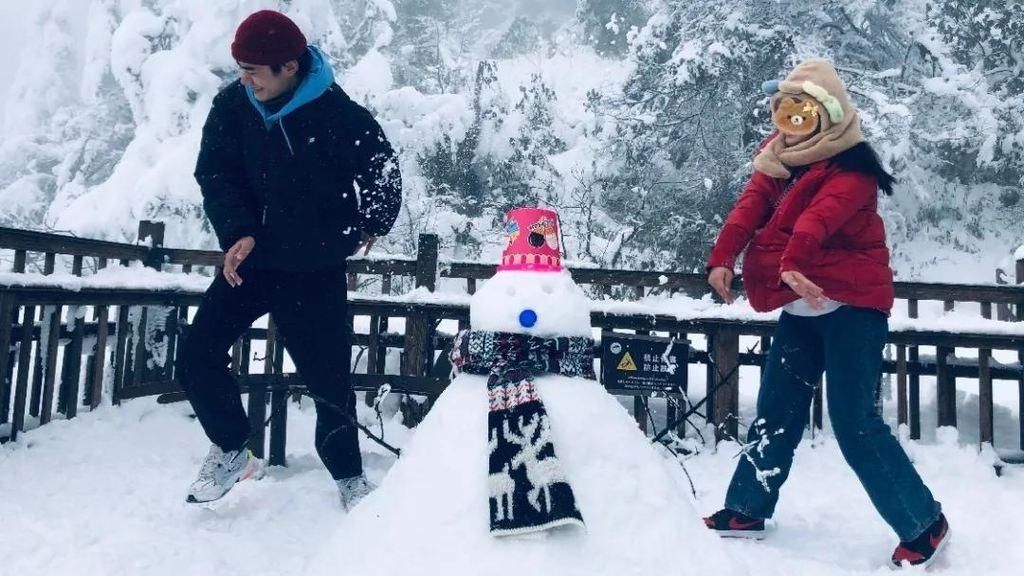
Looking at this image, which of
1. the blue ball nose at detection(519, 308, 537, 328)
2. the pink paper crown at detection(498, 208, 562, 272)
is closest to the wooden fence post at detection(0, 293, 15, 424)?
the pink paper crown at detection(498, 208, 562, 272)

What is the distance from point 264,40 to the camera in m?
2.25

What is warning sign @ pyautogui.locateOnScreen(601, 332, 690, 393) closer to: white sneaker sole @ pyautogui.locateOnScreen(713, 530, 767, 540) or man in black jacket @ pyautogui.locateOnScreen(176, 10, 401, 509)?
white sneaker sole @ pyautogui.locateOnScreen(713, 530, 767, 540)

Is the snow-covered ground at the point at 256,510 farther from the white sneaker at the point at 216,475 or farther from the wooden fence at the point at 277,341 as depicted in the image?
the wooden fence at the point at 277,341

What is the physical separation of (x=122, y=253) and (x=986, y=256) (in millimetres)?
16861

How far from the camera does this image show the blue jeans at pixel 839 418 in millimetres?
2189

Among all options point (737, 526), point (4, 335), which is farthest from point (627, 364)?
point (4, 335)

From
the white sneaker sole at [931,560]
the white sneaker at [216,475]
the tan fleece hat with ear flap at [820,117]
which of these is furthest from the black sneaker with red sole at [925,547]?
the white sneaker at [216,475]

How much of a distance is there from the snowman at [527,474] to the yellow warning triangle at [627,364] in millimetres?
1813

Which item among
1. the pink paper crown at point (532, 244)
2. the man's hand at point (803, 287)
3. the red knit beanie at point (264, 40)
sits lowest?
the man's hand at point (803, 287)

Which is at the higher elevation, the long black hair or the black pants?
the long black hair

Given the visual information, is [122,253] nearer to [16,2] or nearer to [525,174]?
[525,174]

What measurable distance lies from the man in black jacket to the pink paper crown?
85 centimetres

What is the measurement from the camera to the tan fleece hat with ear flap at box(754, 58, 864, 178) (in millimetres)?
2246

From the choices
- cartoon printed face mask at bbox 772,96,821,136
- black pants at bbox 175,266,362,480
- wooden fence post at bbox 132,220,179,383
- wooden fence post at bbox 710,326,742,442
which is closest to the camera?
cartoon printed face mask at bbox 772,96,821,136
